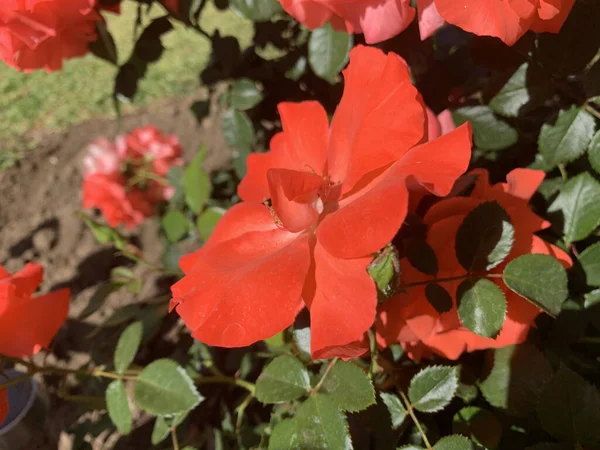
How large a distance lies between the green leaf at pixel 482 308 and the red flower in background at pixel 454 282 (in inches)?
1.1

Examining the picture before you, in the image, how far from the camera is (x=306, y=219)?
426 mm

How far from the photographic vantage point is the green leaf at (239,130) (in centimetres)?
89

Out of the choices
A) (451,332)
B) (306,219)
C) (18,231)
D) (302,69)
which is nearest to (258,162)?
(306,219)

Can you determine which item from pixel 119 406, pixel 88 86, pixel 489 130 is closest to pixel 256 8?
pixel 489 130

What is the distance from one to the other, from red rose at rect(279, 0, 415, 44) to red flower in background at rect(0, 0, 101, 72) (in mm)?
264

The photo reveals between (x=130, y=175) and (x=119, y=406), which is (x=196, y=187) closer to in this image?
(x=119, y=406)

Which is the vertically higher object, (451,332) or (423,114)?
(423,114)

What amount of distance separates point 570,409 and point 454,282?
14 cm

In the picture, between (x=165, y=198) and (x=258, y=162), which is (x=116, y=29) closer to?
(x=165, y=198)

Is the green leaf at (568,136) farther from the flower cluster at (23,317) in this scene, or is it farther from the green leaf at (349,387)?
the flower cluster at (23,317)

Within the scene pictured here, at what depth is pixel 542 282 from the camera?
434 mm

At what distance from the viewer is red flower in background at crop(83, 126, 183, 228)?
1.51 metres

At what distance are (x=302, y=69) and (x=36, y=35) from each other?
427 millimetres

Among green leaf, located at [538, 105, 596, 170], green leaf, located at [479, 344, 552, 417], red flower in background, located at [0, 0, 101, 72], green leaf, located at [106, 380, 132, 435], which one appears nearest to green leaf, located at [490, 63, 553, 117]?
green leaf, located at [538, 105, 596, 170]
